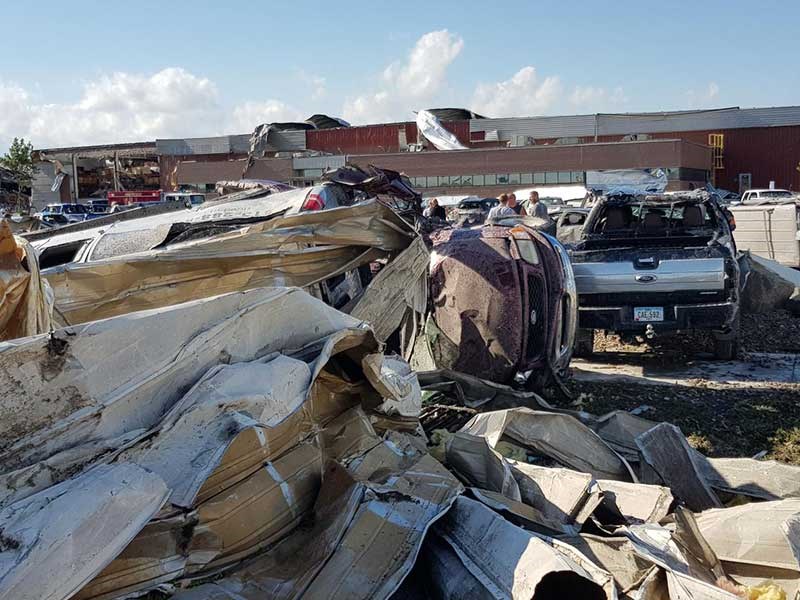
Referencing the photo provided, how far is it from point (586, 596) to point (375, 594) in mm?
718

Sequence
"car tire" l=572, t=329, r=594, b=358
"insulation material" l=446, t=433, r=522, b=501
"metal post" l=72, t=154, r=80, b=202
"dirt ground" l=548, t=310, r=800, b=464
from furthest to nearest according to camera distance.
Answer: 1. "metal post" l=72, t=154, r=80, b=202
2. "car tire" l=572, t=329, r=594, b=358
3. "dirt ground" l=548, t=310, r=800, b=464
4. "insulation material" l=446, t=433, r=522, b=501

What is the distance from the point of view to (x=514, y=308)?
6.04 meters

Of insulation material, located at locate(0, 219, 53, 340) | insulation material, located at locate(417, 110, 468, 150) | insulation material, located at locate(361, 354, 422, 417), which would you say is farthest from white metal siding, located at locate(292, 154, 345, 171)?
insulation material, located at locate(0, 219, 53, 340)

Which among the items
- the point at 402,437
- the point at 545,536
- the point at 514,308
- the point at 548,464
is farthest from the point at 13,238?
the point at 514,308

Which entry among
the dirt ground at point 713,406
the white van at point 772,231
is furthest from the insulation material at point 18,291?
the white van at point 772,231

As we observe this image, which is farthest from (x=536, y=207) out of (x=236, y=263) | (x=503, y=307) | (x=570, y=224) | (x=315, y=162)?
(x=315, y=162)

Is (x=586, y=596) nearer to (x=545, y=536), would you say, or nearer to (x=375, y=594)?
(x=545, y=536)

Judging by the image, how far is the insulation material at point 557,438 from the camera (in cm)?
398

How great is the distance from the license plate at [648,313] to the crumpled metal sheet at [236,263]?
308 cm

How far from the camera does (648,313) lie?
7.42m

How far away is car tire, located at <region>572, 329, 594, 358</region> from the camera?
807 cm

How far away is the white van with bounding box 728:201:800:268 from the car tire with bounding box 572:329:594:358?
7.79 metres

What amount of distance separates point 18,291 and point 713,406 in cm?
527

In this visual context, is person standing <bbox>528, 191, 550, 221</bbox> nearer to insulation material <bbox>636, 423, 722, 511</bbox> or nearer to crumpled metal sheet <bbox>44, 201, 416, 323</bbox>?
crumpled metal sheet <bbox>44, 201, 416, 323</bbox>
